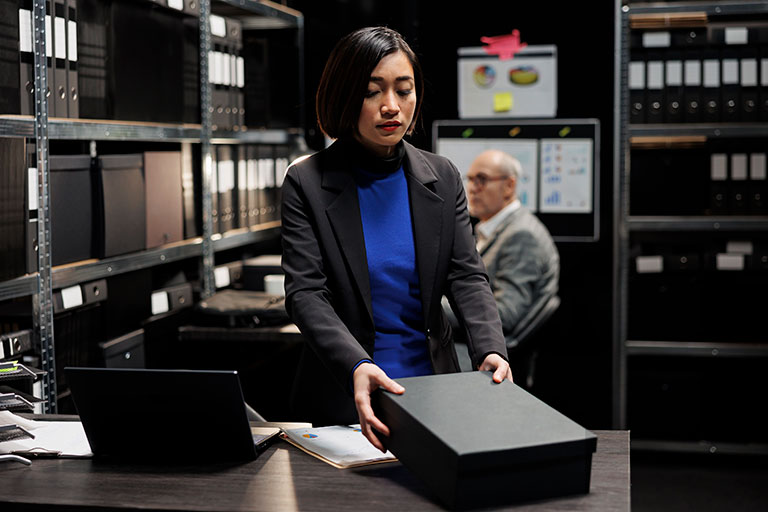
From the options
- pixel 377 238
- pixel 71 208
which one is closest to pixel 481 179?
pixel 71 208

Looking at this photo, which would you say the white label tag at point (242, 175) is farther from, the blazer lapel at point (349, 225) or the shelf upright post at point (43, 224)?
the blazer lapel at point (349, 225)

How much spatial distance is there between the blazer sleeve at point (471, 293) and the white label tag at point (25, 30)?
119 centimetres

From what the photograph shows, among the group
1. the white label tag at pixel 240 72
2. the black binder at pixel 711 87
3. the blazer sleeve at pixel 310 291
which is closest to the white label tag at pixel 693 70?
the black binder at pixel 711 87

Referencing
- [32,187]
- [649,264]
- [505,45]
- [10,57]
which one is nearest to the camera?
[10,57]

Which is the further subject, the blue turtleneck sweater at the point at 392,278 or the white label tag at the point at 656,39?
the white label tag at the point at 656,39

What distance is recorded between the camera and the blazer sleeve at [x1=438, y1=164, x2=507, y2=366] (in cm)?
163

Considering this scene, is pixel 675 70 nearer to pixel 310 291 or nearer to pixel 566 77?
pixel 566 77

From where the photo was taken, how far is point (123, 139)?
2875 mm

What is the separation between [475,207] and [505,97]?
2.83 ft

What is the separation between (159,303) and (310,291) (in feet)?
5.40

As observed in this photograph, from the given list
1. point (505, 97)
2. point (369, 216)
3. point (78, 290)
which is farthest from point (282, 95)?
point (369, 216)

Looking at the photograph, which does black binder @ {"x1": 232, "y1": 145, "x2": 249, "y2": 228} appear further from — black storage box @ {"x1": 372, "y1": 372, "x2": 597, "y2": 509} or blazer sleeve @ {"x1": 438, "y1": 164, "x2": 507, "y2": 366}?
black storage box @ {"x1": 372, "y1": 372, "x2": 597, "y2": 509}

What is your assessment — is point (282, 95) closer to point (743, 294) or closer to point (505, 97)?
point (505, 97)

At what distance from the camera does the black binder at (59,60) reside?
8.29 feet
